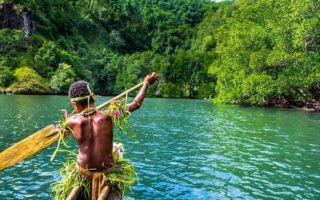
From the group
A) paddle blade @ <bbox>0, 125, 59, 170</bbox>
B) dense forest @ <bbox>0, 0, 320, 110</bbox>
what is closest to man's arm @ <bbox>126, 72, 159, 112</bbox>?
paddle blade @ <bbox>0, 125, 59, 170</bbox>

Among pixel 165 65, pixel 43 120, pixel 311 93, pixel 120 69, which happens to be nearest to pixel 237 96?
pixel 311 93

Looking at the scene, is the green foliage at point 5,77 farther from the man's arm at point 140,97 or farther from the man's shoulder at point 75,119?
the man's shoulder at point 75,119

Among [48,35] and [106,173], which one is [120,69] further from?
[106,173]

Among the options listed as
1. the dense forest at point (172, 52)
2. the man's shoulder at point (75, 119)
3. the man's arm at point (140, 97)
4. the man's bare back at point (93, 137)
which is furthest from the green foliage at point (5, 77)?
the man's bare back at point (93, 137)

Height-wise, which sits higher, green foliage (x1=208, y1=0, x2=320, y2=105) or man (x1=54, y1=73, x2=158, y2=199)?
green foliage (x1=208, y1=0, x2=320, y2=105)

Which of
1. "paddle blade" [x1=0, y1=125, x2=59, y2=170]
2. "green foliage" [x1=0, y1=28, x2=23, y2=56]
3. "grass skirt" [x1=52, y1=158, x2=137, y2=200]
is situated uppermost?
"green foliage" [x1=0, y1=28, x2=23, y2=56]

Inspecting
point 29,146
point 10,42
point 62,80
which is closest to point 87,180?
point 29,146

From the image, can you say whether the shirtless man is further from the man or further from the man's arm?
the man's arm

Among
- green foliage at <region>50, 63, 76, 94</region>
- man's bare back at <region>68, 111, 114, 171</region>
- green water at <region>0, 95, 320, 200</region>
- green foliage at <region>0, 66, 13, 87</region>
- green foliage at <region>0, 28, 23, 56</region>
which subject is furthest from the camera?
green foliage at <region>0, 28, 23, 56</region>

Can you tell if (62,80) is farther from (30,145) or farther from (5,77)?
(30,145)

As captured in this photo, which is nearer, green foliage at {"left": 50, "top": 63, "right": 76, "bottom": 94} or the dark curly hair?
the dark curly hair

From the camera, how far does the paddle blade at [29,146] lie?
8.37 meters

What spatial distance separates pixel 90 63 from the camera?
133375 millimetres

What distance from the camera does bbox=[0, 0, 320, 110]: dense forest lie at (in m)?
57.9
